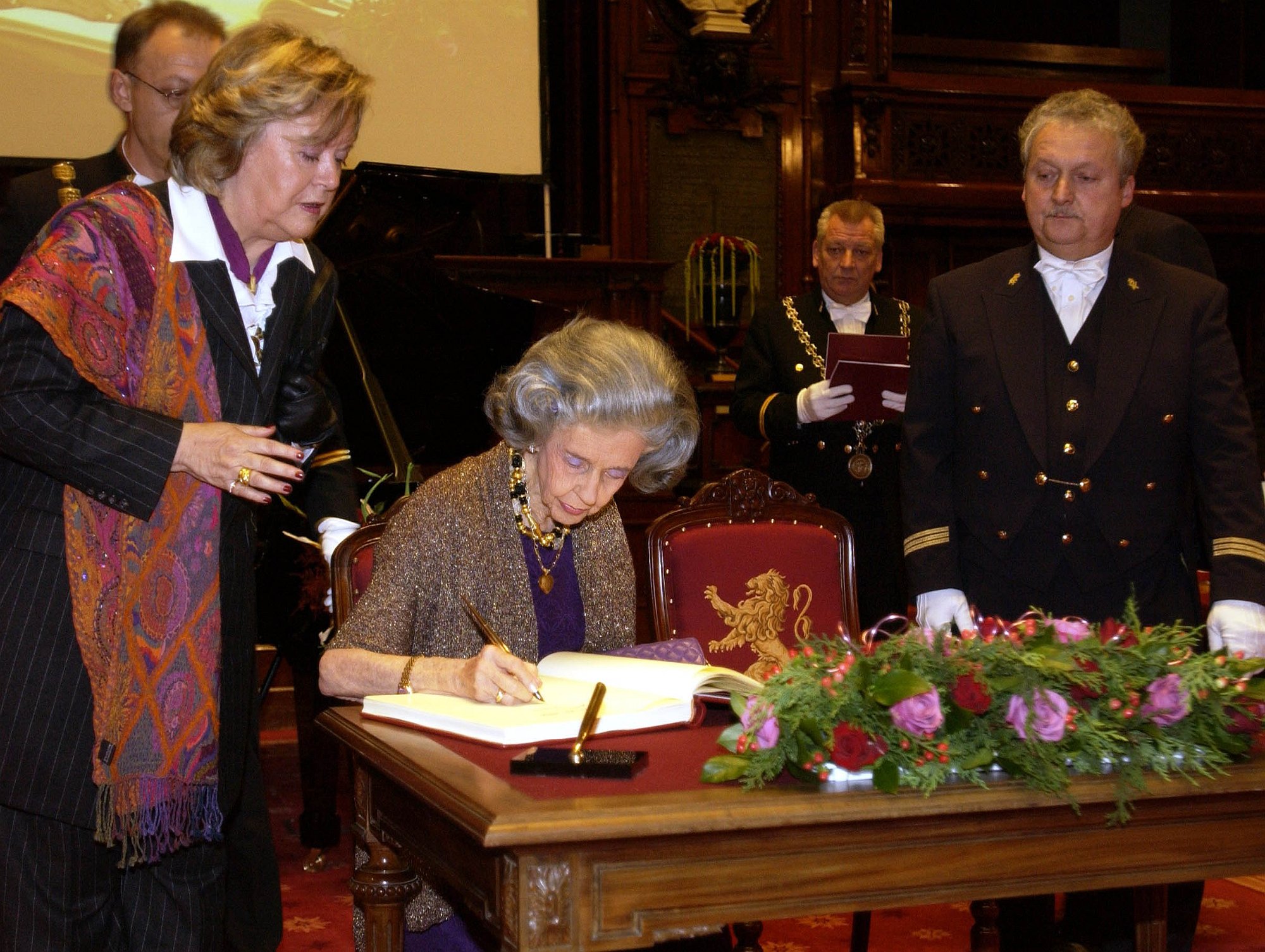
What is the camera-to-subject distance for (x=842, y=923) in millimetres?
3389

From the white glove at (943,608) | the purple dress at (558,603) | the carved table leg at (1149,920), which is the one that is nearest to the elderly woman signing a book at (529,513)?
the purple dress at (558,603)

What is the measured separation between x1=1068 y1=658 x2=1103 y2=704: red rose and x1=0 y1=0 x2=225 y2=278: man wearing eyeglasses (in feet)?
5.95

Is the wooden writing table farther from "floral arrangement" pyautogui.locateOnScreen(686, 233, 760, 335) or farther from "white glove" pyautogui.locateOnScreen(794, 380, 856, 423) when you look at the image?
"floral arrangement" pyautogui.locateOnScreen(686, 233, 760, 335)

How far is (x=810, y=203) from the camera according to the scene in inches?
323

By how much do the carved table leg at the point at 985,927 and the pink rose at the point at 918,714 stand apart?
1279 mm

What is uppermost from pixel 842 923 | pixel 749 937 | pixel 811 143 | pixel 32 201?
pixel 811 143

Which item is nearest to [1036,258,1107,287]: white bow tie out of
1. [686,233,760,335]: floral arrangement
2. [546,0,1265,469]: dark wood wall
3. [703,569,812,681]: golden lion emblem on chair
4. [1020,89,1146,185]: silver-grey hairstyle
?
[1020,89,1146,185]: silver-grey hairstyle

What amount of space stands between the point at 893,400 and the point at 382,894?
2243mm

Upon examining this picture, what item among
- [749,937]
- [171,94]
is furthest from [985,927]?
[171,94]

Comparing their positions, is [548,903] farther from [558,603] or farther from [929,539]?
[929,539]

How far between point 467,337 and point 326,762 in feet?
7.77

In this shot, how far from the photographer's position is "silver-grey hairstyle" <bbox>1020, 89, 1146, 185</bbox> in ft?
8.06

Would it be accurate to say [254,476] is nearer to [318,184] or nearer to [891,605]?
[318,184]

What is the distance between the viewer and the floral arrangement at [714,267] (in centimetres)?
713
